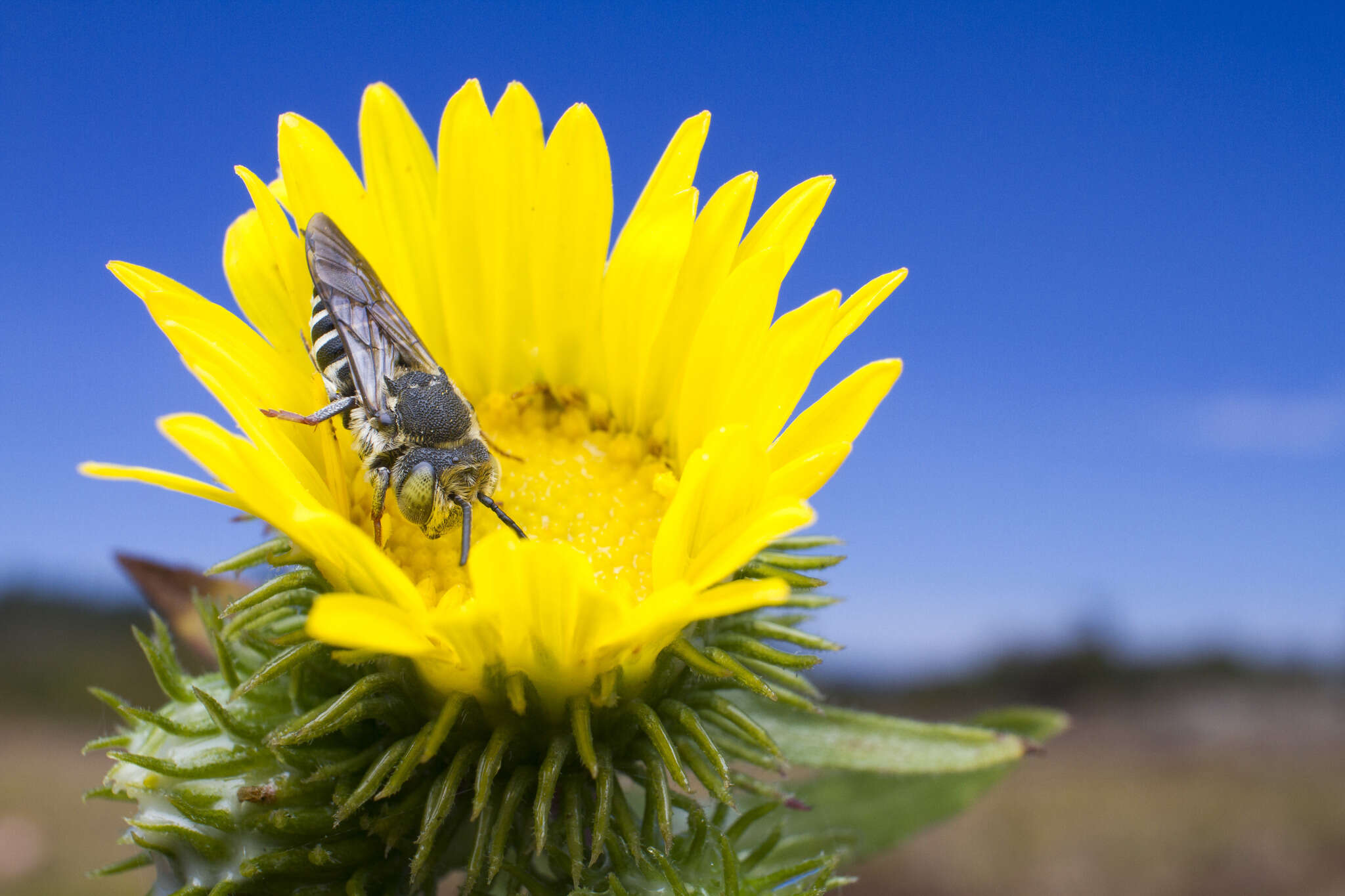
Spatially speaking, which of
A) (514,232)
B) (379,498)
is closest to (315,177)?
(514,232)

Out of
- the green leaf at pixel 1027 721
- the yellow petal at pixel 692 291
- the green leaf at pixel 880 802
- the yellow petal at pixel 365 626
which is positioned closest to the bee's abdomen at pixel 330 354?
the yellow petal at pixel 692 291

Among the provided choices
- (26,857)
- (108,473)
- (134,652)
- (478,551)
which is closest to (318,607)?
(478,551)

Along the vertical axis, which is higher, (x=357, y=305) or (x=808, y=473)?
(x=357, y=305)

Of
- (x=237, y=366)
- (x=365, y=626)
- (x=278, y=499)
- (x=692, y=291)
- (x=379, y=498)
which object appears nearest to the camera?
(x=365, y=626)

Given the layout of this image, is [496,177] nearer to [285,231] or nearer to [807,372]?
[285,231]

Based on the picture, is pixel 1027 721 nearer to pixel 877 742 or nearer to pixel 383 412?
pixel 877 742

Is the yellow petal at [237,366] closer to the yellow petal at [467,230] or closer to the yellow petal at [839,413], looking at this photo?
the yellow petal at [467,230]
